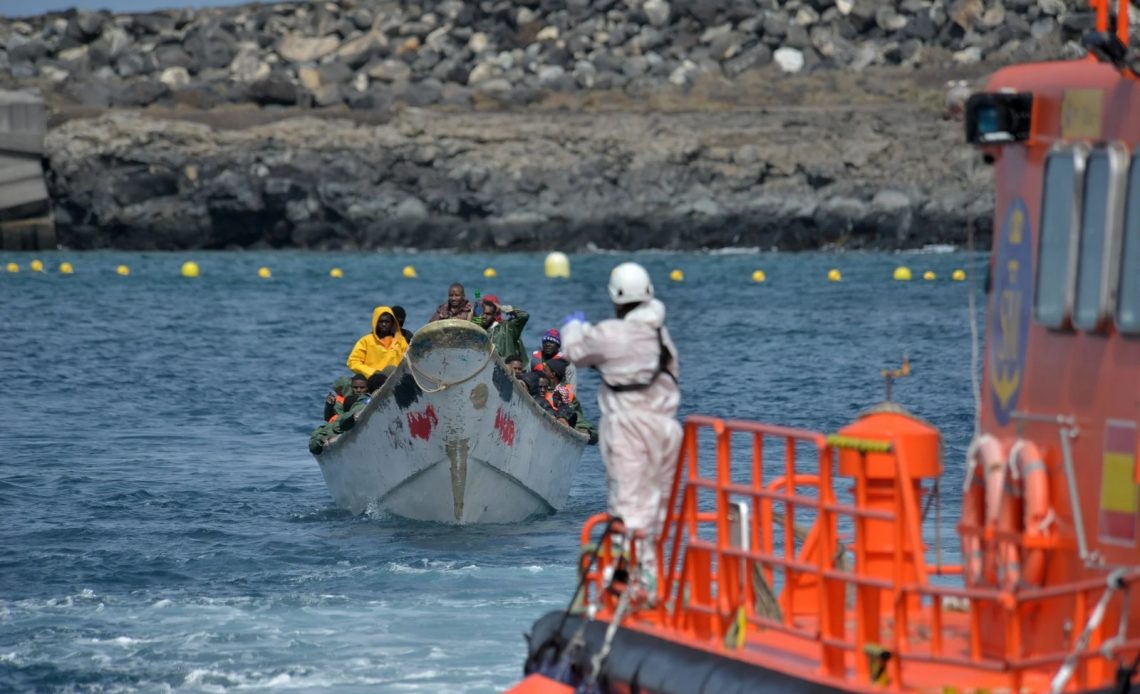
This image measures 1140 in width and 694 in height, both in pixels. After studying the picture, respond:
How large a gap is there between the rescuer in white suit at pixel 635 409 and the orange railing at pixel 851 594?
0.13 metres

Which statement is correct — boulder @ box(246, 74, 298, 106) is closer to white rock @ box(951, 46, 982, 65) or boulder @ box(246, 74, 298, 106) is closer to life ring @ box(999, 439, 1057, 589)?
white rock @ box(951, 46, 982, 65)

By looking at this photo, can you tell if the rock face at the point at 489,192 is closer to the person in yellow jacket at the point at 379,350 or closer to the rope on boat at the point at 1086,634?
the person in yellow jacket at the point at 379,350

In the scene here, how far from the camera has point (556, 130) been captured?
8588 cm

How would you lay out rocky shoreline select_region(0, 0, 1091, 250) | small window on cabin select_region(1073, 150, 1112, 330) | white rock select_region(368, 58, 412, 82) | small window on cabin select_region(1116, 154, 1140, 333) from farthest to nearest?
white rock select_region(368, 58, 412, 82), rocky shoreline select_region(0, 0, 1091, 250), small window on cabin select_region(1073, 150, 1112, 330), small window on cabin select_region(1116, 154, 1140, 333)

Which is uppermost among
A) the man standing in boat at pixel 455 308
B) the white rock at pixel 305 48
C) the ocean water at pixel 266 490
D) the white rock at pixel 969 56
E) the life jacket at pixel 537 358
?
the white rock at pixel 305 48

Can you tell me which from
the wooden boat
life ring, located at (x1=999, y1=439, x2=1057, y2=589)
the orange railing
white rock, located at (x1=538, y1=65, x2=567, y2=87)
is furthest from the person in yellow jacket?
white rock, located at (x1=538, y1=65, x2=567, y2=87)

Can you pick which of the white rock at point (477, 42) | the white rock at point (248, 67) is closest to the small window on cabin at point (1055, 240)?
the white rock at point (248, 67)

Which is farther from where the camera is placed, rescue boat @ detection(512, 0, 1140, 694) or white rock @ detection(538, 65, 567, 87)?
white rock @ detection(538, 65, 567, 87)

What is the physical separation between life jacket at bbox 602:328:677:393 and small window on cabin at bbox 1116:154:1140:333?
2.68m

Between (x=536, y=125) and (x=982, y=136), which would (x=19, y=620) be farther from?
(x=536, y=125)

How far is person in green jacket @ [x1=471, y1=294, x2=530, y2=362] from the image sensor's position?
766 inches

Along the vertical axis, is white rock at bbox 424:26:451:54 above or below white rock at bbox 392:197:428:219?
above

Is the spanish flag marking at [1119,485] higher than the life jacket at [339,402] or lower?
higher

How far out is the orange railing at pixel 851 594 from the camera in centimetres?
777
